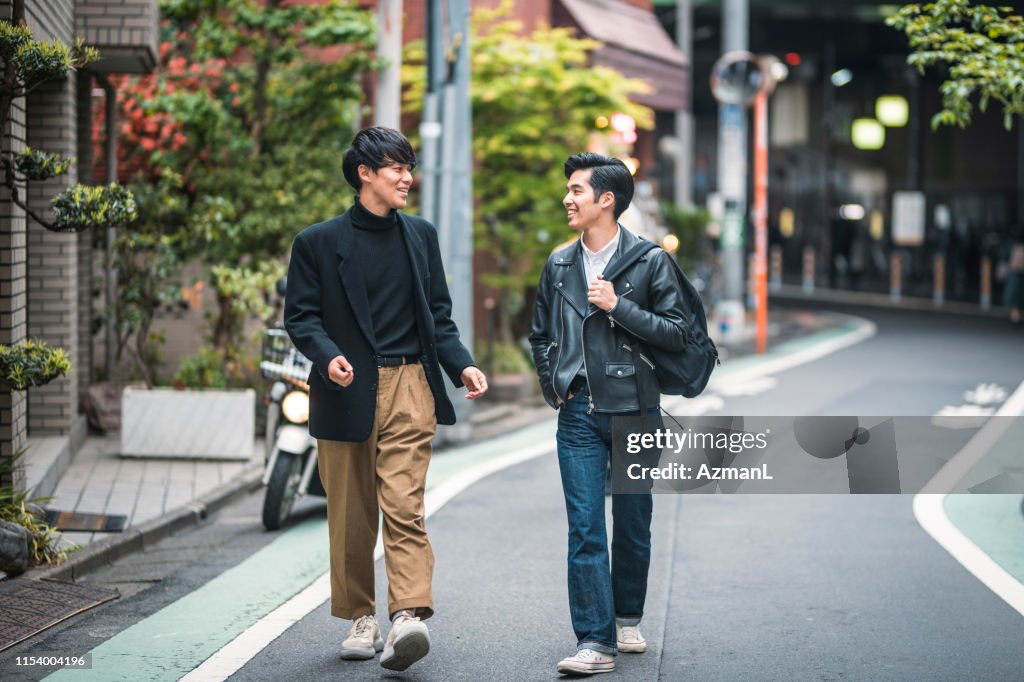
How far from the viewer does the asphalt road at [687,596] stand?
565cm

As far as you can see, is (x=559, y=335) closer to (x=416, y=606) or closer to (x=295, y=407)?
(x=416, y=606)

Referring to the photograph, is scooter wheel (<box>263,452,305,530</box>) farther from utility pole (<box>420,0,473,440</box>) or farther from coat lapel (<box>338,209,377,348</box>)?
utility pole (<box>420,0,473,440</box>)

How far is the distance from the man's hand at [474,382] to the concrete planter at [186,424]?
18.4 ft

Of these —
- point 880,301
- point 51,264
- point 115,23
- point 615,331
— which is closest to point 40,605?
point 615,331

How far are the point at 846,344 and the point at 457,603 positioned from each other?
16253mm

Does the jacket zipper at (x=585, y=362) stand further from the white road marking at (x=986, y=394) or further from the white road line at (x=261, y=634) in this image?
the white road marking at (x=986, y=394)

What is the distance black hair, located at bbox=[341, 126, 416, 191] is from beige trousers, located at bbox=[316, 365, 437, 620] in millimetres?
777

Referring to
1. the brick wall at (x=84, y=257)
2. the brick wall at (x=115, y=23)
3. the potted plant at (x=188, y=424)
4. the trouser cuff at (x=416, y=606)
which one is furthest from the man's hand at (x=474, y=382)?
the brick wall at (x=84, y=257)

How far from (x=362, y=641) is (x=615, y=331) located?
1.58 m

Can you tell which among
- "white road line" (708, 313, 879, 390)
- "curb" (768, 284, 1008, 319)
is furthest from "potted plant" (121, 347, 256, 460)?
"curb" (768, 284, 1008, 319)

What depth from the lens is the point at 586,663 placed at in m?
5.39

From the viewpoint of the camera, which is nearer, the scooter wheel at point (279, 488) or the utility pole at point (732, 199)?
the scooter wheel at point (279, 488)

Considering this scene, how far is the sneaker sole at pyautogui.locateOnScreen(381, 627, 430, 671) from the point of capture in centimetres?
519

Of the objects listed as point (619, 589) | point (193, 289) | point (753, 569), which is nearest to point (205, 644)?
point (619, 589)
